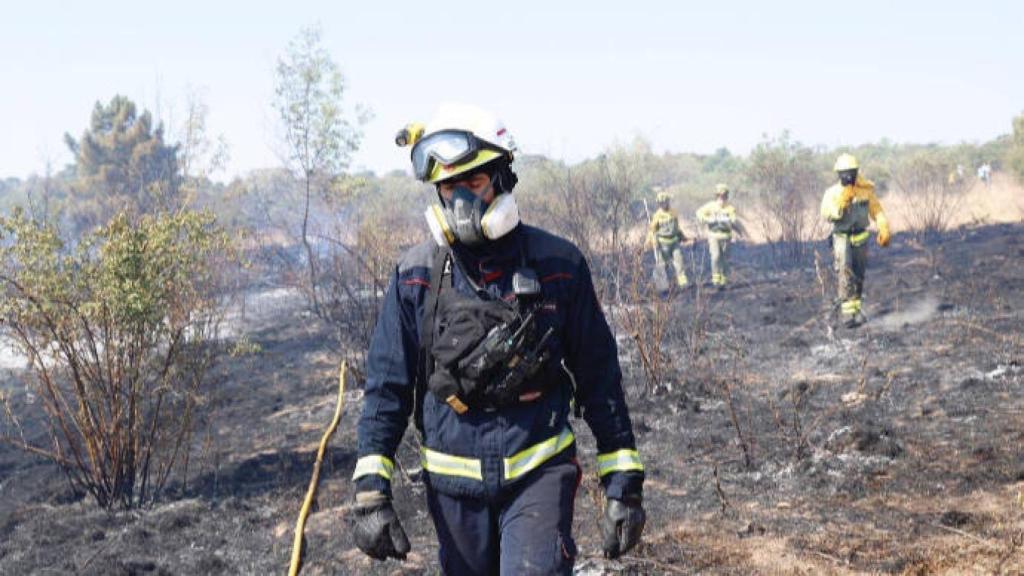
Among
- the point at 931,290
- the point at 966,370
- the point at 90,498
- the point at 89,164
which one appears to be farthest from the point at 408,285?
the point at 89,164

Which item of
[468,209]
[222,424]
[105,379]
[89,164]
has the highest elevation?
[89,164]

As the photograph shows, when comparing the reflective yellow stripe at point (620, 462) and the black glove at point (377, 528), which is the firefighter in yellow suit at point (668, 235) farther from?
the black glove at point (377, 528)

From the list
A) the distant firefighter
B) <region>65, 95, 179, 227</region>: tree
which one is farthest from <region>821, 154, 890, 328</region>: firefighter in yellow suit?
<region>65, 95, 179, 227</region>: tree

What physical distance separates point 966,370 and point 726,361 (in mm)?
2187

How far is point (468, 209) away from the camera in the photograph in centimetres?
263

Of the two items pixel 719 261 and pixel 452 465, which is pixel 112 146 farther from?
pixel 452 465

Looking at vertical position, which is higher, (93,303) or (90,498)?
(93,303)

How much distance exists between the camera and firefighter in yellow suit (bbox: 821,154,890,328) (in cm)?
977

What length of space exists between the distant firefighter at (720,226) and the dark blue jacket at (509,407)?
12.1 metres

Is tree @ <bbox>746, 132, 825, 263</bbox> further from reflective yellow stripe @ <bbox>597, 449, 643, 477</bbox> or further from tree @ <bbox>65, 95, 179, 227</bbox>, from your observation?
tree @ <bbox>65, 95, 179, 227</bbox>

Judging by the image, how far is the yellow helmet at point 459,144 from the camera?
2.64m

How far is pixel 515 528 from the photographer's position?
252 centimetres

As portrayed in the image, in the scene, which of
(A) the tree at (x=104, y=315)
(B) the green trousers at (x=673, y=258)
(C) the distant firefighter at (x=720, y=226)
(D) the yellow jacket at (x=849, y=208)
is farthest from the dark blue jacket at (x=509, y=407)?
(B) the green trousers at (x=673, y=258)

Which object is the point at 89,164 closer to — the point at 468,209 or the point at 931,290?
the point at 931,290
